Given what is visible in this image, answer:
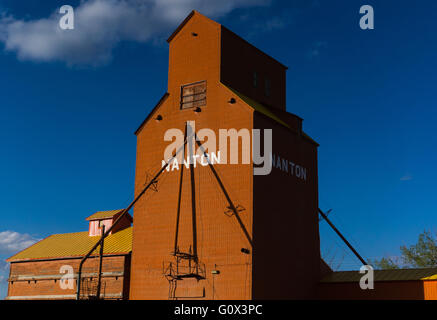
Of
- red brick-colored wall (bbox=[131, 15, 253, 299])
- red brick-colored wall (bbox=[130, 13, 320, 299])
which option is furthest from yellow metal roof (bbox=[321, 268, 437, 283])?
red brick-colored wall (bbox=[131, 15, 253, 299])

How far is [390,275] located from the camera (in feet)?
119

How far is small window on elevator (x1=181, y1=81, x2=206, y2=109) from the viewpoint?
122 ft

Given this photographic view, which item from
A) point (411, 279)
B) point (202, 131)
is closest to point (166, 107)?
point (202, 131)

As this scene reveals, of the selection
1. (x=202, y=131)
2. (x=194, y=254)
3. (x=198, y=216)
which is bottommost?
(x=194, y=254)

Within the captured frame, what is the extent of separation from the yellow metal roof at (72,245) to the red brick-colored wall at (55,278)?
1.98ft

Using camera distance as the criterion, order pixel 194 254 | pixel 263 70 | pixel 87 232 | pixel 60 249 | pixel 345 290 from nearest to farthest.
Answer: pixel 194 254 → pixel 345 290 → pixel 263 70 → pixel 60 249 → pixel 87 232

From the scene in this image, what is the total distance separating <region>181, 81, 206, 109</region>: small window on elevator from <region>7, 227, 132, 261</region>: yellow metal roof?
11.1 m

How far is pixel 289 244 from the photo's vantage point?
36250 mm

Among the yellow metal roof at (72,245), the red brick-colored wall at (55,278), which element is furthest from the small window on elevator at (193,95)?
the red brick-colored wall at (55,278)

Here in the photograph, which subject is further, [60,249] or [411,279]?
[60,249]

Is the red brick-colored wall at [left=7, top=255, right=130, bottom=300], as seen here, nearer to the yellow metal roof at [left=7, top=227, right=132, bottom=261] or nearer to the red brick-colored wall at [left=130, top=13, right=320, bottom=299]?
the yellow metal roof at [left=7, top=227, right=132, bottom=261]

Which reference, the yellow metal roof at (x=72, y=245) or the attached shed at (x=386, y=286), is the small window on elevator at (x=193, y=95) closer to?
the yellow metal roof at (x=72, y=245)
